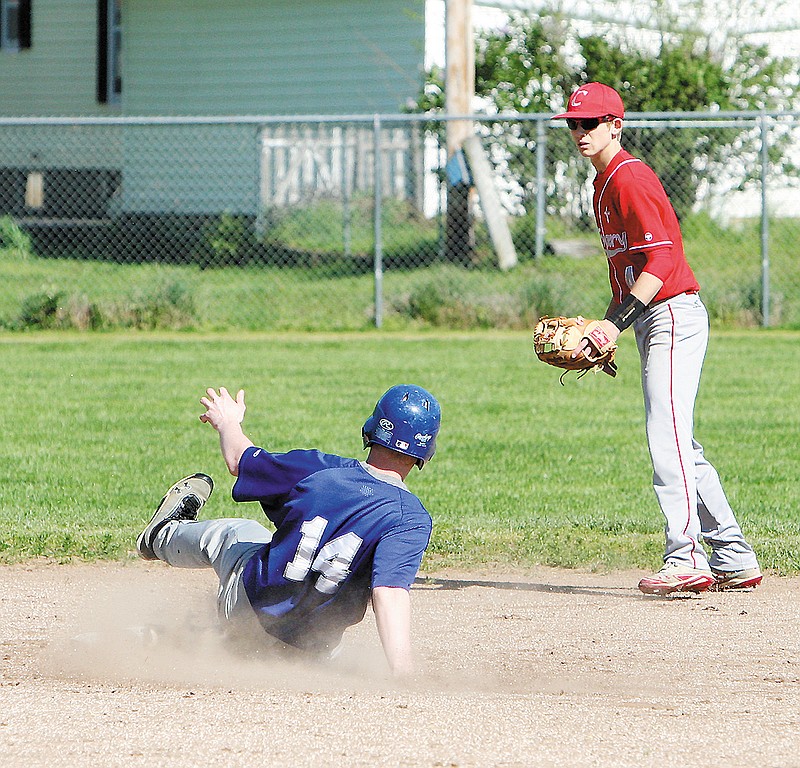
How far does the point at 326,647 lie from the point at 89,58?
73.2 ft

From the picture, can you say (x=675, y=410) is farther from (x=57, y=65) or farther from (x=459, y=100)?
(x=57, y=65)

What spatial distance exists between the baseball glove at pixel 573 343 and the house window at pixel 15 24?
21.9 metres

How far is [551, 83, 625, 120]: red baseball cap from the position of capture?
17.9 feet

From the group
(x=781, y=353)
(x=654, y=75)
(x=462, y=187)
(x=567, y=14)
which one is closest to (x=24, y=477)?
(x=781, y=353)

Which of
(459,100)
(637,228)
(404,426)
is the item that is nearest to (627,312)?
(637,228)

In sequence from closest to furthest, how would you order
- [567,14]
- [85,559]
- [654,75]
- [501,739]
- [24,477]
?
[501,739] < [85,559] < [24,477] < [654,75] < [567,14]

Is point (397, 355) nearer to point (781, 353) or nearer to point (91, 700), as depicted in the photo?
point (781, 353)

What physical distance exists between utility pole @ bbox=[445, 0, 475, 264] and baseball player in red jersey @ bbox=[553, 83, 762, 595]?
10.3 metres

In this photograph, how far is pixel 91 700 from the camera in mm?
3953

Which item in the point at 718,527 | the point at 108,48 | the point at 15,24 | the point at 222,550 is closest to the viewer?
the point at 222,550

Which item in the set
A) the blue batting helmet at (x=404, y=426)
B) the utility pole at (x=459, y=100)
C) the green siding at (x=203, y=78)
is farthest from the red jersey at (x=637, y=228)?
the green siding at (x=203, y=78)

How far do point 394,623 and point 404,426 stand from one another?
59cm

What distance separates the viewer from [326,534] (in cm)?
405

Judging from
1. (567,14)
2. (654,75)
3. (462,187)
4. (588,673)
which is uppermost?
(567,14)
